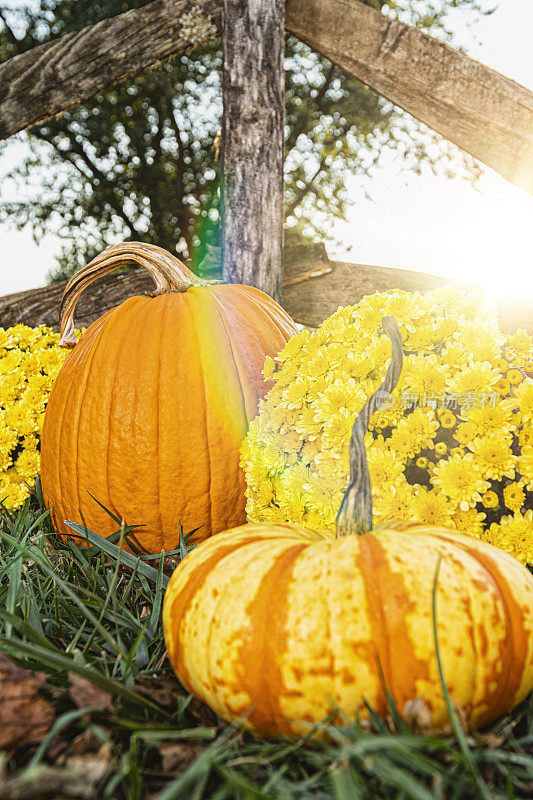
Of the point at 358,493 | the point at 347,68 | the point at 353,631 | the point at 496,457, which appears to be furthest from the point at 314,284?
the point at 353,631

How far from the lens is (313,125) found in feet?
21.0

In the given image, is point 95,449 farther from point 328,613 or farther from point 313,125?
point 313,125

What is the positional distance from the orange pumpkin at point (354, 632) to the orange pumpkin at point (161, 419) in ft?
2.44

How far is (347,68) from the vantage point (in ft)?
10.6

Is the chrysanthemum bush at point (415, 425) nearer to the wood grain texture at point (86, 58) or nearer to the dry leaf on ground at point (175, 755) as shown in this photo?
the dry leaf on ground at point (175, 755)

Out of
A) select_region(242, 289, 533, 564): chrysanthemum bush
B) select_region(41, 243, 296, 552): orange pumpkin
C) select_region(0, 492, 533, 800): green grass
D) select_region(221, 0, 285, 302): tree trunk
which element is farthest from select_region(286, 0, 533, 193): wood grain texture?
select_region(0, 492, 533, 800): green grass

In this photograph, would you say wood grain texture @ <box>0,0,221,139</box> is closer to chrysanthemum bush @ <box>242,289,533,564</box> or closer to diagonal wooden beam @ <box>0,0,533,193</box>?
diagonal wooden beam @ <box>0,0,533,193</box>

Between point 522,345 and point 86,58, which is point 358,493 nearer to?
point 522,345

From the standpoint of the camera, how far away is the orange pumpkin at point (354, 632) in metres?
0.87

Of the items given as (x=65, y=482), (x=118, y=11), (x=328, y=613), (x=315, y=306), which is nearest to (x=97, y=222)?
(x=118, y=11)

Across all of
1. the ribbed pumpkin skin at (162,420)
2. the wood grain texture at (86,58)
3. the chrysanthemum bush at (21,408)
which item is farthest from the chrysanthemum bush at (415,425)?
the wood grain texture at (86,58)

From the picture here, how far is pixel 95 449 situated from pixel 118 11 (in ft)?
17.0

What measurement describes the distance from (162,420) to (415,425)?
31.0 inches

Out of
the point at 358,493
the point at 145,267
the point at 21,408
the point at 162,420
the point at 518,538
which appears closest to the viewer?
the point at 358,493
